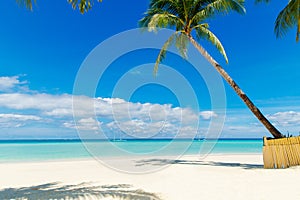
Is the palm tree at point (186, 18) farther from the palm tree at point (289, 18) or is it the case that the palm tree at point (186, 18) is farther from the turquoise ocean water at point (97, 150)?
the turquoise ocean water at point (97, 150)

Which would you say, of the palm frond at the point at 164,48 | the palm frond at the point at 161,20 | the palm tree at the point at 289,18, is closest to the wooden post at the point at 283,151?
the palm tree at the point at 289,18

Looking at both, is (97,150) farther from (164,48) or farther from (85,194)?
(85,194)

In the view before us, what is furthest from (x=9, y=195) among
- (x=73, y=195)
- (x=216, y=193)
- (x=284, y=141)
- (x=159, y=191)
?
(x=284, y=141)

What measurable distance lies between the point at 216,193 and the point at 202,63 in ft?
30.8

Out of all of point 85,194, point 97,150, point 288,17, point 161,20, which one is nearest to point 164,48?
point 161,20

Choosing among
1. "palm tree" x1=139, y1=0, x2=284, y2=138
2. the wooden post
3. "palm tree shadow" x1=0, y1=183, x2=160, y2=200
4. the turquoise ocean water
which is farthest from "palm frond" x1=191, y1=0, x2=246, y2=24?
the turquoise ocean water

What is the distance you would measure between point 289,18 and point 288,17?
0.05m

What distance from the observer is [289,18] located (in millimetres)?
9570

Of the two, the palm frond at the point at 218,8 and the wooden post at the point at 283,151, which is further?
the palm frond at the point at 218,8

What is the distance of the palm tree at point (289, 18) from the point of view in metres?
9.21

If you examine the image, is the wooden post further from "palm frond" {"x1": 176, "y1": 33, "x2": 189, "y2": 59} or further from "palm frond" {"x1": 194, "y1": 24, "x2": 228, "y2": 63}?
"palm frond" {"x1": 176, "y1": 33, "x2": 189, "y2": 59}

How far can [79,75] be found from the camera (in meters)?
9.52

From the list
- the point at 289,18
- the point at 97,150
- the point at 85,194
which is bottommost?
the point at 85,194

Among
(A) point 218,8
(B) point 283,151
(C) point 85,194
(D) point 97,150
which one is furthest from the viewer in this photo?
(D) point 97,150
